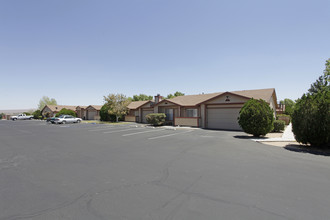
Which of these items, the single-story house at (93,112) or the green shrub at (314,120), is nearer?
the green shrub at (314,120)

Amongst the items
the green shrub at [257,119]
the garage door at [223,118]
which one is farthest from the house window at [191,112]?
the green shrub at [257,119]

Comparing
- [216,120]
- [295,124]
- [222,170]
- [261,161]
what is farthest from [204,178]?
[216,120]

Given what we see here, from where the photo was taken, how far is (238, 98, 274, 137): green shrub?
539 inches

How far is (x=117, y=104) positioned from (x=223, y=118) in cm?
2137

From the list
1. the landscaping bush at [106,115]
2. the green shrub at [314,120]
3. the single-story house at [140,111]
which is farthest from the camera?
the landscaping bush at [106,115]

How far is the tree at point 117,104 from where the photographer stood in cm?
3347

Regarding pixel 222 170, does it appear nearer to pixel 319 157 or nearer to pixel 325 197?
pixel 325 197

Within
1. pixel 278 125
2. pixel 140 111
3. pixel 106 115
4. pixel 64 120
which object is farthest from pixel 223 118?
pixel 64 120

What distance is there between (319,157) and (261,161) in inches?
134

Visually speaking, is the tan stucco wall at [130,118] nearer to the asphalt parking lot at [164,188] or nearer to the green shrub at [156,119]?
the green shrub at [156,119]

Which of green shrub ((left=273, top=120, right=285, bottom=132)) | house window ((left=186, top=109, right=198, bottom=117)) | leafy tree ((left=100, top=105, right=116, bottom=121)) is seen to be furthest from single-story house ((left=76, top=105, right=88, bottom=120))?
green shrub ((left=273, top=120, right=285, bottom=132))

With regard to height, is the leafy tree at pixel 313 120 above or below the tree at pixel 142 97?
below

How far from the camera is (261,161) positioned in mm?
7223

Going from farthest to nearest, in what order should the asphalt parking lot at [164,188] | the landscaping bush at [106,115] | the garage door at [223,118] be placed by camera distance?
the landscaping bush at [106,115], the garage door at [223,118], the asphalt parking lot at [164,188]
